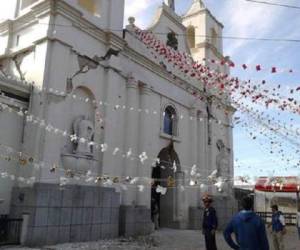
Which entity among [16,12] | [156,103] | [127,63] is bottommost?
[156,103]

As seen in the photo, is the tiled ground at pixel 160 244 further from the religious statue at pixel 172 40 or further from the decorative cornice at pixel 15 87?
the religious statue at pixel 172 40

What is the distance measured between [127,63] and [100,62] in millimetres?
1729

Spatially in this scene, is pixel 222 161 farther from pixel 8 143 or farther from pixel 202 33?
pixel 8 143

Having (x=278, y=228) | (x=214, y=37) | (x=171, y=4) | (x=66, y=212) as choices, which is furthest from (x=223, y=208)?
(x=171, y=4)

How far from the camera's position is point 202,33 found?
21.2 meters

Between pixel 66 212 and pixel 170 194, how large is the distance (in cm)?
737

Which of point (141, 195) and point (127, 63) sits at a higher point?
point (127, 63)

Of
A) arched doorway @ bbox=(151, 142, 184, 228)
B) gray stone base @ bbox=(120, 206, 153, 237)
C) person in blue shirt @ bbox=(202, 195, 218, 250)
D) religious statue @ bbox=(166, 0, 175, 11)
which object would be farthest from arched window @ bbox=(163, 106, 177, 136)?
person in blue shirt @ bbox=(202, 195, 218, 250)

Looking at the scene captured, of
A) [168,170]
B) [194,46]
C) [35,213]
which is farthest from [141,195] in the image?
[194,46]

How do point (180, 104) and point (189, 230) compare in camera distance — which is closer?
point (189, 230)

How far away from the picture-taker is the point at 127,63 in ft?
49.7

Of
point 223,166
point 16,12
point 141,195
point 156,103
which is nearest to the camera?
point 16,12

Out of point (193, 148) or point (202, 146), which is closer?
point (193, 148)

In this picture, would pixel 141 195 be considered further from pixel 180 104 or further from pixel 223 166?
pixel 223 166
